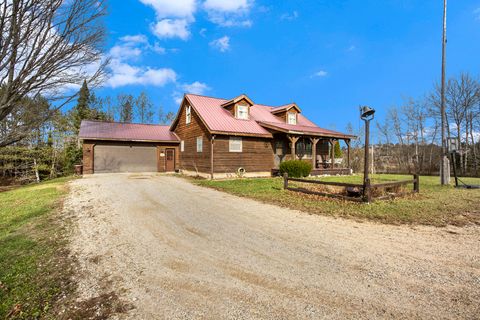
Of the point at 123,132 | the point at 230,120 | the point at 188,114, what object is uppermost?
the point at 188,114

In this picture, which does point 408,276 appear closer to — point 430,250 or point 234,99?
point 430,250

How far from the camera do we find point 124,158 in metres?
20.0

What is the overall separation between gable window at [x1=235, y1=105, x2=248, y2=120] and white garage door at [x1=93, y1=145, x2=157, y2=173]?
27.1 ft

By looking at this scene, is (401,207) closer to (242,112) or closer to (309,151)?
(242,112)

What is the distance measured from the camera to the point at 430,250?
4.22 meters

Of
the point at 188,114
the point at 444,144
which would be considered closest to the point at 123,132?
the point at 188,114

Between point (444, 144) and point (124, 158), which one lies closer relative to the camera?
point (444, 144)

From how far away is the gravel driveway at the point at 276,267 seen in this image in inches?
102

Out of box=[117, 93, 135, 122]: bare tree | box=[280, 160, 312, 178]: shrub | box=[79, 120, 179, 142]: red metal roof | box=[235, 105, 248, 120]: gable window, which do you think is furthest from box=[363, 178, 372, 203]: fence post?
box=[117, 93, 135, 122]: bare tree

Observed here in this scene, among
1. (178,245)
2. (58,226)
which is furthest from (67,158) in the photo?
(178,245)

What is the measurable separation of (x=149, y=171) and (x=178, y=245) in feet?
58.2

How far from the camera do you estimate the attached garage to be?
18.8m

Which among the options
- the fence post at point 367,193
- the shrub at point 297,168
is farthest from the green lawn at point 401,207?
the shrub at point 297,168

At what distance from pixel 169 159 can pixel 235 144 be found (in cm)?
786
